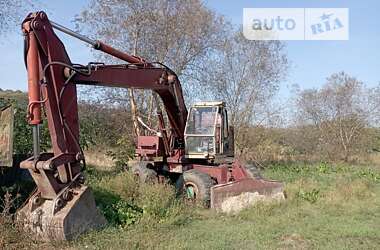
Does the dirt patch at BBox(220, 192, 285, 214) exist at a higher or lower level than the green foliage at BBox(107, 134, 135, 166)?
lower

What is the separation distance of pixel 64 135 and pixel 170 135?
4667mm

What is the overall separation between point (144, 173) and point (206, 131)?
74.7 inches

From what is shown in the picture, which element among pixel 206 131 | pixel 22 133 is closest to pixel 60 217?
pixel 206 131

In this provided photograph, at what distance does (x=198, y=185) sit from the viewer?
10.1 metres

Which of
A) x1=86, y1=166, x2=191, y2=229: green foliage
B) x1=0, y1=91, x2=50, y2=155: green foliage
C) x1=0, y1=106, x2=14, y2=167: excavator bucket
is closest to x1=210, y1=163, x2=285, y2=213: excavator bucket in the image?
x1=86, y1=166, x2=191, y2=229: green foliage

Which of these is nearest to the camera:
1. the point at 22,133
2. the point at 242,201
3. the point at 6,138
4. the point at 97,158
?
the point at 6,138

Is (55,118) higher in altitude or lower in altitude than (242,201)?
higher

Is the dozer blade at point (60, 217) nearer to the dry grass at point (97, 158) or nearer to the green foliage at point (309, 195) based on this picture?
the green foliage at point (309, 195)

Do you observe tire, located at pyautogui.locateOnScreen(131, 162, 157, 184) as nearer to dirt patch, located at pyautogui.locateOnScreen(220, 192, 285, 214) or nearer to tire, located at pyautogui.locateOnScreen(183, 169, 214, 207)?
tire, located at pyautogui.locateOnScreen(183, 169, 214, 207)

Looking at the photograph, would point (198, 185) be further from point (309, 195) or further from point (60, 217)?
point (60, 217)

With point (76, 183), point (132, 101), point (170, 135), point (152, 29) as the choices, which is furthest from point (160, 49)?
point (76, 183)

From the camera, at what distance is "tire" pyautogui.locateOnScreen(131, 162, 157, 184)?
1120 centimetres

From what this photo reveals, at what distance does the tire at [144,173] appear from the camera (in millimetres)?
11195

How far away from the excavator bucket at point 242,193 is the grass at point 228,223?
31 cm
